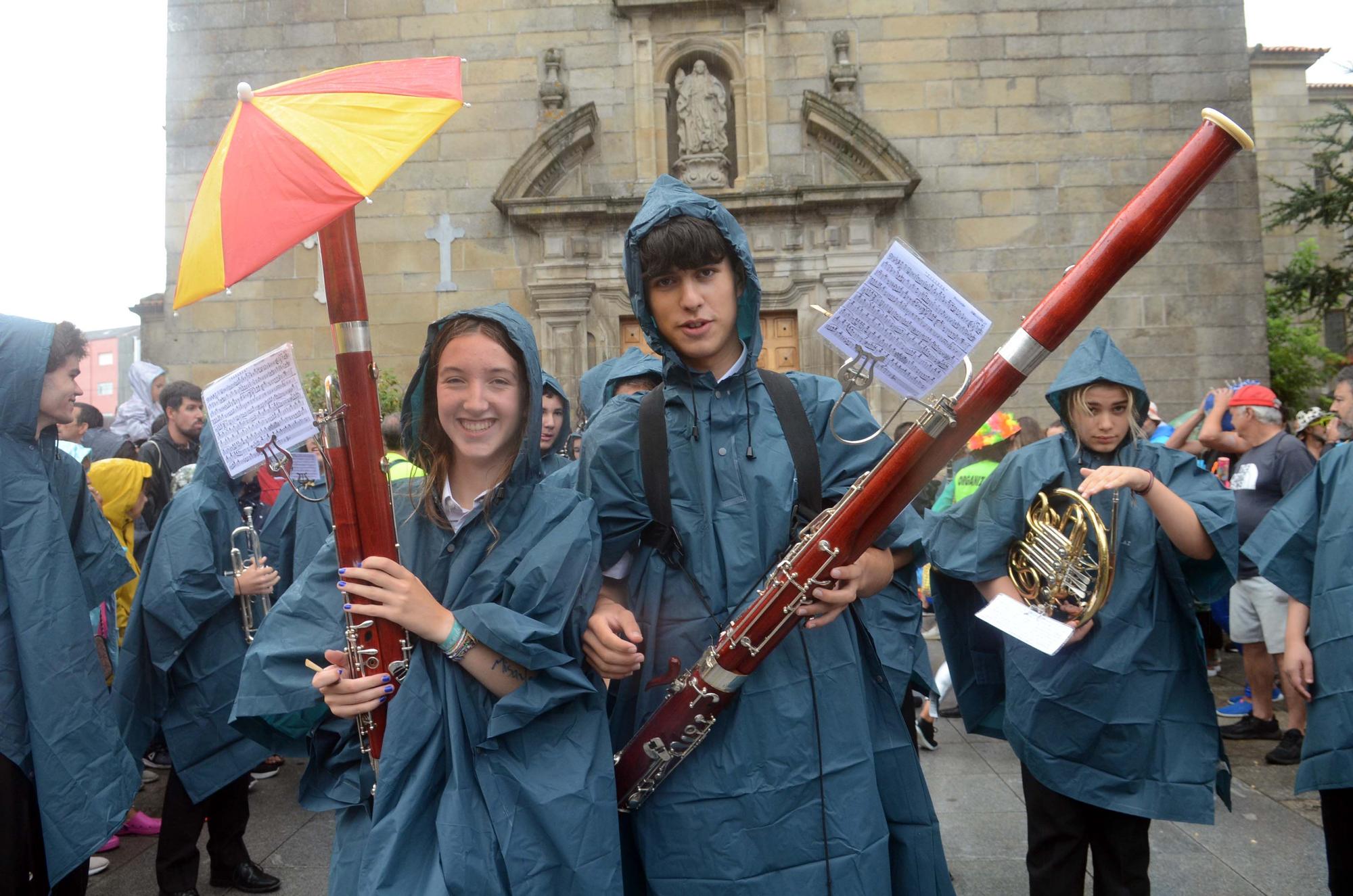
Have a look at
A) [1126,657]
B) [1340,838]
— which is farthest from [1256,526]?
[1126,657]

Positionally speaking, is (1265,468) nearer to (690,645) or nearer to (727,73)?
(690,645)

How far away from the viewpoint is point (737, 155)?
38.7ft

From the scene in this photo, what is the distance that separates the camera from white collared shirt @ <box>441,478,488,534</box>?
2143mm

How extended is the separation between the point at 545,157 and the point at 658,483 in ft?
32.6

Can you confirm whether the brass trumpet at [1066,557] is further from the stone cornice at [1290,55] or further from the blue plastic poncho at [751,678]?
the stone cornice at [1290,55]

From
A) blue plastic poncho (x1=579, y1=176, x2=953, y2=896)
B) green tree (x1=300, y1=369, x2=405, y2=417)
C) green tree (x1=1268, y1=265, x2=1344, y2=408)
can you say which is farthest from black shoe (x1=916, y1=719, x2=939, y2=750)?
green tree (x1=1268, y1=265, x2=1344, y2=408)

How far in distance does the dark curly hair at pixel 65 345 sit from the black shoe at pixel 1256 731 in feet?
20.7

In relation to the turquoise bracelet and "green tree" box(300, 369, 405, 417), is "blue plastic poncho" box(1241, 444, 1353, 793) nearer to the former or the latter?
the turquoise bracelet

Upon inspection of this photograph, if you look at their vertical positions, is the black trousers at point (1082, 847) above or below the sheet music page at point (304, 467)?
below

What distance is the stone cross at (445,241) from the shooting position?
11.6 meters

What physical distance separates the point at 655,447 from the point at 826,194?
31.7 feet

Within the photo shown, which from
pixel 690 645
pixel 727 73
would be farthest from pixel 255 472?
pixel 727 73

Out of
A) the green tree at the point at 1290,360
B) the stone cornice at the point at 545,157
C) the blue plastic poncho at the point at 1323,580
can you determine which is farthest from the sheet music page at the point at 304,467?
the green tree at the point at 1290,360

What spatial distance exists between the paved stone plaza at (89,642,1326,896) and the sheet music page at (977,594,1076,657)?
1634 mm
